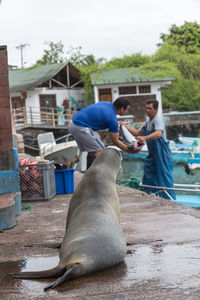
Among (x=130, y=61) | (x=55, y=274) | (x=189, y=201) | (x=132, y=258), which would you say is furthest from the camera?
(x=130, y=61)

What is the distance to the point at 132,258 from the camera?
3.61 m

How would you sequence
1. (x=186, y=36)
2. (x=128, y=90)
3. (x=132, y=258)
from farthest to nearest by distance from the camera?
(x=186, y=36) < (x=128, y=90) < (x=132, y=258)

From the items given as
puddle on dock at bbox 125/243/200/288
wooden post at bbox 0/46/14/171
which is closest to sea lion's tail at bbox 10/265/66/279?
puddle on dock at bbox 125/243/200/288

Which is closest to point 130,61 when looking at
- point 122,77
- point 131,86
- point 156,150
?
point 131,86

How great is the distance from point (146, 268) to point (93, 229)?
52 cm

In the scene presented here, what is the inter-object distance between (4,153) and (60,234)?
1.78 metres

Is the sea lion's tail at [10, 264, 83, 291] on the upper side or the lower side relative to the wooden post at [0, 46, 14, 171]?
lower

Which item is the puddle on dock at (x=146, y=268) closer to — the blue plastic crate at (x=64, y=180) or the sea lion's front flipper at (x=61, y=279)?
the sea lion's front flipper at (x=61, y=279)

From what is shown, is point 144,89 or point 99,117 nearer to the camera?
point 99,117

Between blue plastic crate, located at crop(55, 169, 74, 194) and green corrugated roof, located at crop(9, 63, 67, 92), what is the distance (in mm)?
27235

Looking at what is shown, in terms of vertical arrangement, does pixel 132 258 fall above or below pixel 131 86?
below

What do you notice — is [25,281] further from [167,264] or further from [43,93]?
[43,93]

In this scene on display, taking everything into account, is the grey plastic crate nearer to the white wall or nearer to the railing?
the railing

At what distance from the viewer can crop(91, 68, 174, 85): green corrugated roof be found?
34.6m
